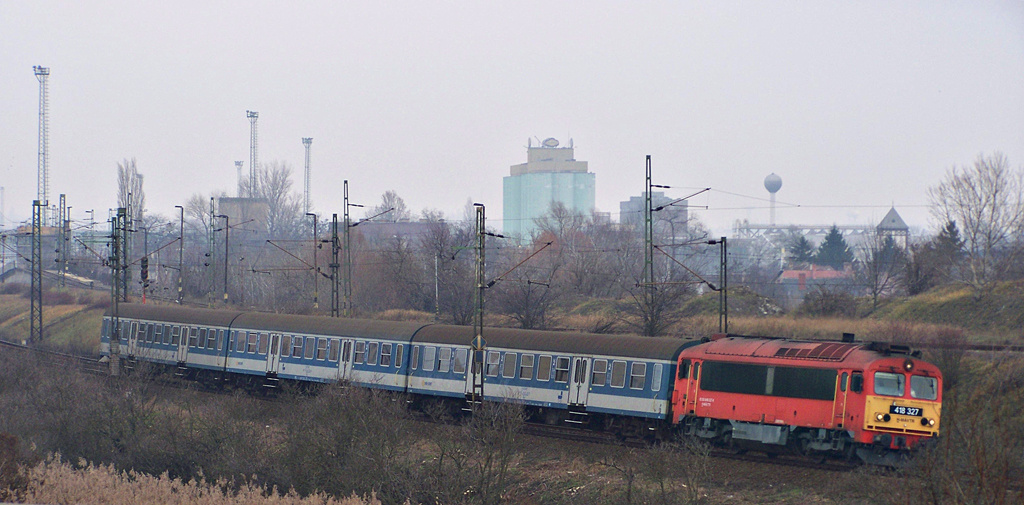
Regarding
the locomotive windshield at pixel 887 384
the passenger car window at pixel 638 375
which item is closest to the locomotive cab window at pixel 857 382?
the locomotive windshield at pixel 887 384

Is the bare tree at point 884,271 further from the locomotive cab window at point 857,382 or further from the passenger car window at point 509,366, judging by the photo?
the locomotive cab window at point 857,382

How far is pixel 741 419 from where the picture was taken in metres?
23.0

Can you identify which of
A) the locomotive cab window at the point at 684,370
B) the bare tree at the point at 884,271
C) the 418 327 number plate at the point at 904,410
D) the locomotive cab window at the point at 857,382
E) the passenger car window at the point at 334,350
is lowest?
the passenger car window at the point at 334,350

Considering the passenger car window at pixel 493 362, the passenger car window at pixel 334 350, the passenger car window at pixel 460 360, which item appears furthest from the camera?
the passenger car window at pixel 334 350

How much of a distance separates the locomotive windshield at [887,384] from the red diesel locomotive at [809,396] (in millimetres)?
24

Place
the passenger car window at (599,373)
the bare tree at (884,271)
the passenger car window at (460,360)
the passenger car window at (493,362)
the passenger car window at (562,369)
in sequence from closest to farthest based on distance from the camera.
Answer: the passenger car window at (599,373) → the passenger car window at (562,369) → the passenger car window at (493,362) → the passenger car window at (460,360) → the bare tree at (884,271)

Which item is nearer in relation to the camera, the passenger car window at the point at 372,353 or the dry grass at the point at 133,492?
the dry grass at the point at 133,492

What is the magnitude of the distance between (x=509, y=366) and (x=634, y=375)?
15.1 feet

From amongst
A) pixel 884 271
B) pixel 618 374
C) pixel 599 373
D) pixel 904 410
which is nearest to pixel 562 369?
pixel 599 373

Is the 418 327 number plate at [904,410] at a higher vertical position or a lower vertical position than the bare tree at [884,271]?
lower

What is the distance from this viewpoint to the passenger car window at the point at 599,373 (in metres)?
26.4

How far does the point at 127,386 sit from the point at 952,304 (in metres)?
39.7

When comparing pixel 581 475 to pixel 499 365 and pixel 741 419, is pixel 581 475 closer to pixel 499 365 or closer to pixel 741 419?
pixel 741 419

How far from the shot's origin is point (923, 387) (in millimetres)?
20891
